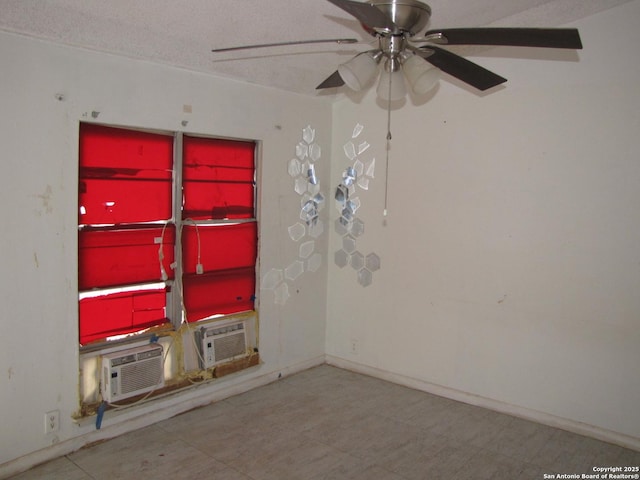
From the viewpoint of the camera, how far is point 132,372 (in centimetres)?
292

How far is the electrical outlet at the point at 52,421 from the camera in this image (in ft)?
8.57

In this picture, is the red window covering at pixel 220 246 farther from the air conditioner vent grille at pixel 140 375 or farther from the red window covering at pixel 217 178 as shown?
the air conditioner vent grille at pixel 140 375

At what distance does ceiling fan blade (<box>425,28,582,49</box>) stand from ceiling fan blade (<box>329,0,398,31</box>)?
192mm

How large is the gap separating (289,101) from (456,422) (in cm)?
268

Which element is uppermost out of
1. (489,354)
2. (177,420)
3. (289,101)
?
(289,101)

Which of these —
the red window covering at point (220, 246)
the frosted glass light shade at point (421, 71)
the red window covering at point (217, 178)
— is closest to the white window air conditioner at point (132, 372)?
the red window covering at point (220, 246)

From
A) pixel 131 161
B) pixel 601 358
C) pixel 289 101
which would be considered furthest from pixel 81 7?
pixel 601 358

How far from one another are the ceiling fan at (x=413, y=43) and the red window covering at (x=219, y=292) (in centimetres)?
184

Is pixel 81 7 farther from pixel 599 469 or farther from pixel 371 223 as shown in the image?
pixel 599 469

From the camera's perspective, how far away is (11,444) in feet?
8.14

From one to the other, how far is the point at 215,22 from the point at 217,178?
42.9 inches

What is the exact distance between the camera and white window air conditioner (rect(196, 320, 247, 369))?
3350 millimetres

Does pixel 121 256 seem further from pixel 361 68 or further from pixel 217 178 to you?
pixel 361 68

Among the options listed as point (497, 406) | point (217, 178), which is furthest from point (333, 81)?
point (497, 406)
